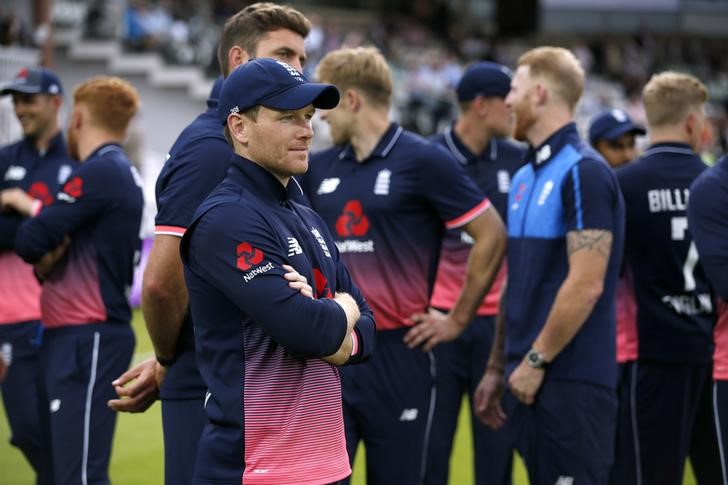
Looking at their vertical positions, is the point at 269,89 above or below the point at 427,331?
above

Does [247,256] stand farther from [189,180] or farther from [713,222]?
[713,222]

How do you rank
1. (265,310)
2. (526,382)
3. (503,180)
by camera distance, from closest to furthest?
(265,310) < (526,382) < (503,180)

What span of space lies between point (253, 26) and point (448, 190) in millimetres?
1304

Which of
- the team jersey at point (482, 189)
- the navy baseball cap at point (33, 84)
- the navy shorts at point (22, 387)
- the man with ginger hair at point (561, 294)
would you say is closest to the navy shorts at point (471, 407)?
the team jersey at point (482, 189)

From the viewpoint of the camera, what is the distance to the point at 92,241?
18.1 feet

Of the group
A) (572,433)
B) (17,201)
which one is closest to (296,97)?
(572,433)

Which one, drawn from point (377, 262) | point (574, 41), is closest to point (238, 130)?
point (377, 262)

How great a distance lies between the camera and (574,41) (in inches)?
1447

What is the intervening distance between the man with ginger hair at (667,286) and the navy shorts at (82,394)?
2704 mm

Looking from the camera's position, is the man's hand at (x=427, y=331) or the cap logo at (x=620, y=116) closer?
the man's hand at (x=427, y=331)

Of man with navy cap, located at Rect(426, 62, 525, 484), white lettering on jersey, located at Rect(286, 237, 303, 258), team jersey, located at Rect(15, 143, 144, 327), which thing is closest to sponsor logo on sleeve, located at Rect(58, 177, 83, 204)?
team jersey, located at Rect(15, 143, 144, 327)

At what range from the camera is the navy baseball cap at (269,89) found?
10.9 ft

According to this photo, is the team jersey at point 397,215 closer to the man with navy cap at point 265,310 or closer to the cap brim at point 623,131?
the cap brim at point 623,131

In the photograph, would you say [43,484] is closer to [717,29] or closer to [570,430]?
[570,430]
